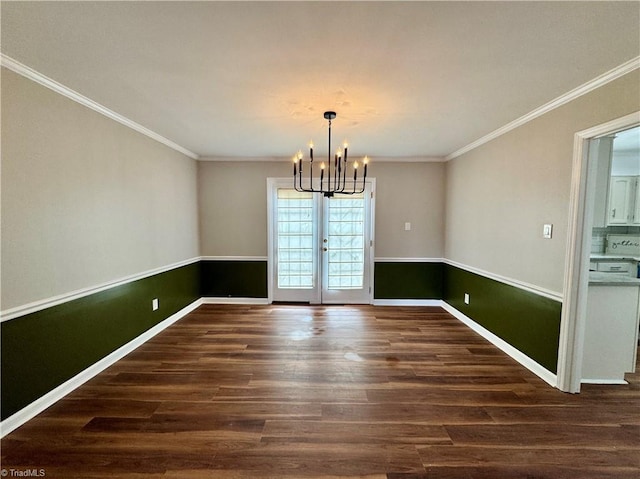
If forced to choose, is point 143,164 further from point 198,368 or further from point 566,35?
point 566,35

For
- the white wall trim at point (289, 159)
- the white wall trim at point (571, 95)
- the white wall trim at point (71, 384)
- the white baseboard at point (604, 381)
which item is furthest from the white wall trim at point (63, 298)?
the white baseboard at point (604, 381)

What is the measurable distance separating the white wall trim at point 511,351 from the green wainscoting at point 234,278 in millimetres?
3008

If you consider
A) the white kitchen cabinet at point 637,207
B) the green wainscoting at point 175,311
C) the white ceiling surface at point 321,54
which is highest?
the white ceiling surface at point 321,54

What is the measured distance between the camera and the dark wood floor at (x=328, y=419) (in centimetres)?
157

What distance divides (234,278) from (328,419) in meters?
3.11

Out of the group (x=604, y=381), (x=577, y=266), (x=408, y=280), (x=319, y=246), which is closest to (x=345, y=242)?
(x=319, y=246)

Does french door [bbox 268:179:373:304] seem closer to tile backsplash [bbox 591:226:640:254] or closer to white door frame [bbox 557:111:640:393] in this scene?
white door frame [bbox 557:111:640:393]

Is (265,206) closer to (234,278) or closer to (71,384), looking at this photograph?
(234,278)

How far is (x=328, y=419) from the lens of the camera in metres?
1.93

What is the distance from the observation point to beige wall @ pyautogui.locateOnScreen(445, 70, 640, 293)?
206 centimetres

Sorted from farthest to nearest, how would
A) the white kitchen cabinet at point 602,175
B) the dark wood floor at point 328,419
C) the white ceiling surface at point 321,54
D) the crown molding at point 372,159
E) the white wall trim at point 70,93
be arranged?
the crown molding at point 372,159, the white kitchen cabinet at point 602,175, the white wall trim at point 70,93, the dark wood floor at point 328,419, the white ceiling surface at point 321,54

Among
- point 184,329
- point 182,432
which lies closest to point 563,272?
point 182,432

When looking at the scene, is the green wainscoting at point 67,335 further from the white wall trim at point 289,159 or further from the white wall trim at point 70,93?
the white wall trim at point 289,159

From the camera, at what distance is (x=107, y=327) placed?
2621 mm
